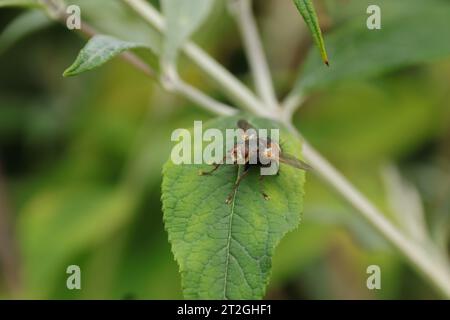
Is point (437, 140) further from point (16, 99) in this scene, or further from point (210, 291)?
point (210, 291)

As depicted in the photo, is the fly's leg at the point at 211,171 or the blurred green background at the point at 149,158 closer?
the fly's leg at the point at 211,171

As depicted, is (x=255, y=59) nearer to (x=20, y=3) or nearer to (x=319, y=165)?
(x=319, y=165)

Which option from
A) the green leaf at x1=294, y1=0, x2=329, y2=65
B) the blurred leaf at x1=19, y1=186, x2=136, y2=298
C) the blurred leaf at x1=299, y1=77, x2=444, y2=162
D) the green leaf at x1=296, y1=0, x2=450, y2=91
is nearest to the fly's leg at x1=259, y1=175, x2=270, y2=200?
the green leaf at x1=294, y1=0, x2=329, y2=65

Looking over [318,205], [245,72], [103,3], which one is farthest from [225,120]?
[245,72]

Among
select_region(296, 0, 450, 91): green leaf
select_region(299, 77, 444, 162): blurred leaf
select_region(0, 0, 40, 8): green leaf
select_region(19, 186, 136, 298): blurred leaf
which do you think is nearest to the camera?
select_region(0, 0, 40, 8): green leaf

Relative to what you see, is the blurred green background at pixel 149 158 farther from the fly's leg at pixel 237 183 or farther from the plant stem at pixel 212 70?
the fly's leg at pixel 237 183

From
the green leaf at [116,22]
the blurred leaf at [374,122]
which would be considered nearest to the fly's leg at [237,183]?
the green leaf at [116,22]

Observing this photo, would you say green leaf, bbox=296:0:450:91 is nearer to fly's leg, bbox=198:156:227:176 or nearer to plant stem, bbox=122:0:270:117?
plant stem, bbox=122:0:270:117
